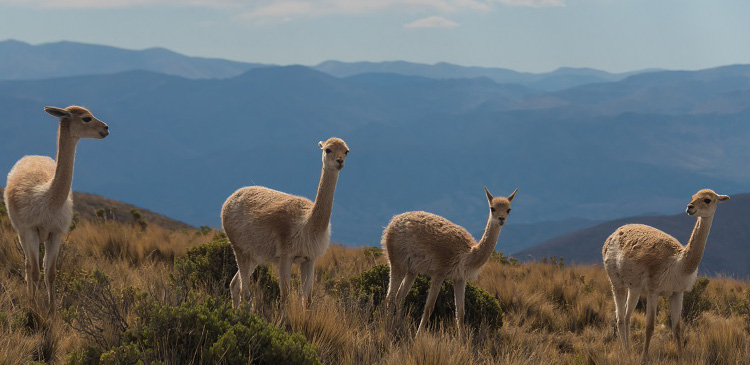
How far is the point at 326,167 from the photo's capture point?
25.0ft

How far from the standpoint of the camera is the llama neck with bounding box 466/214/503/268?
7664mm

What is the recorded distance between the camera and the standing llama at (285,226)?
7.55 metres

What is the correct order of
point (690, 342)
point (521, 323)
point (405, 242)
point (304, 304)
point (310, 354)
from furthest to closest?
point (521, 323), point (690, 342), point (405, 242), point (304, 304), point (310, 354)

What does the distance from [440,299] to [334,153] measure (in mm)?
2701

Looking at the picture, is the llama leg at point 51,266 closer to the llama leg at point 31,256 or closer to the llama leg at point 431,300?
the llama leg at point 31,256

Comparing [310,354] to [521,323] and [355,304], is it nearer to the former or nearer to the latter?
[355,304]

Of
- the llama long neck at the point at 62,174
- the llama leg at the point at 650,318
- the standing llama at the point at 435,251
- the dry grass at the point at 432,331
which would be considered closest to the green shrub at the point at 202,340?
the dry grass at the point at 432,331

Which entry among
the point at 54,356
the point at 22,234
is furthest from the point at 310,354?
the point at 22,234

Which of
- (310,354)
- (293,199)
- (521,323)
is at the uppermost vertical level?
(293,199)

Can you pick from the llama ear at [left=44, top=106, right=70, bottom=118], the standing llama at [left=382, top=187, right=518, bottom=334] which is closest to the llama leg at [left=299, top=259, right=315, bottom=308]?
the standing llama at [left=382, top=187, right=518, bottom=334]

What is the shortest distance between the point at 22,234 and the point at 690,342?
7.83 meters

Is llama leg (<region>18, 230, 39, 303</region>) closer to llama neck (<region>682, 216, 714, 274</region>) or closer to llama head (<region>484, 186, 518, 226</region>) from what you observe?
llama head (<region>484, 186, 518, 226</region>)

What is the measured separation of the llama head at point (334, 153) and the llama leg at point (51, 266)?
312cm

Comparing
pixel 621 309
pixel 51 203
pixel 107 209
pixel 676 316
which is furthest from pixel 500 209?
pixel 107 209
